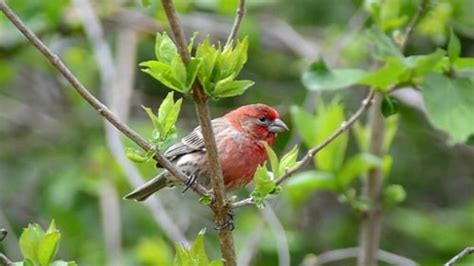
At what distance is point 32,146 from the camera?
8.10m

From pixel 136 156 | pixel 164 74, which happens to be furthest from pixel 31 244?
pixel 164 74

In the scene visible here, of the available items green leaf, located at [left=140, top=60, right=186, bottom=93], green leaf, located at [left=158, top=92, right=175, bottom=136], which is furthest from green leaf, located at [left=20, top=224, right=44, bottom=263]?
green leaf, located at [left=140, top=60, right=186, bottom=93]

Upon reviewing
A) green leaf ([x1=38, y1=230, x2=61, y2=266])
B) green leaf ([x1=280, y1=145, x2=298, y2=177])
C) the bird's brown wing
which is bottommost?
green leaf ([x1=38, y1=230, x2=61, y2=266])

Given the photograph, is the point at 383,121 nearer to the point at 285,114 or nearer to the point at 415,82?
the point at 415,82

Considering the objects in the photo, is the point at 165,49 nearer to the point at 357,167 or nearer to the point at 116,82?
the point at 357,167

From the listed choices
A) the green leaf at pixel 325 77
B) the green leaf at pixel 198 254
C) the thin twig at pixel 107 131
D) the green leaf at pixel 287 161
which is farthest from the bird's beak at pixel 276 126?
the green leaf at pixel 198 254

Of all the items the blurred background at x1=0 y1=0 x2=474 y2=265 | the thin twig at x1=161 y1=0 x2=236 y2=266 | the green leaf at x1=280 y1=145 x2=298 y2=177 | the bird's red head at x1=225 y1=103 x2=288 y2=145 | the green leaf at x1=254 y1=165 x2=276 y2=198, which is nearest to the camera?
the thin twig at x1=161 y1=0 x2=236 y2=266

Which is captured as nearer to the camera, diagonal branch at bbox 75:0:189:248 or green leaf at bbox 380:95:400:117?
green leaf at bbox 380:95:400:117

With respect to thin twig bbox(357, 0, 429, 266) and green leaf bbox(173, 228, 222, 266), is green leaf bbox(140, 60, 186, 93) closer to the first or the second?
green leaf bbox(173, 228, 222, 266)

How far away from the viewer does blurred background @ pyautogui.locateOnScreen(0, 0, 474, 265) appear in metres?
6.86

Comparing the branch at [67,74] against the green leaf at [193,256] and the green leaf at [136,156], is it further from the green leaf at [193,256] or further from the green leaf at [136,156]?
the green leaf at [193,256]

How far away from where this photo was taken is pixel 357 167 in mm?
5016

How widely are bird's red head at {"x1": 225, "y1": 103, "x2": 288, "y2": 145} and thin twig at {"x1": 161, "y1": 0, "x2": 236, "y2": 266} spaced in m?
1.74

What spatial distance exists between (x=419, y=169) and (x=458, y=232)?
0.70 metres
